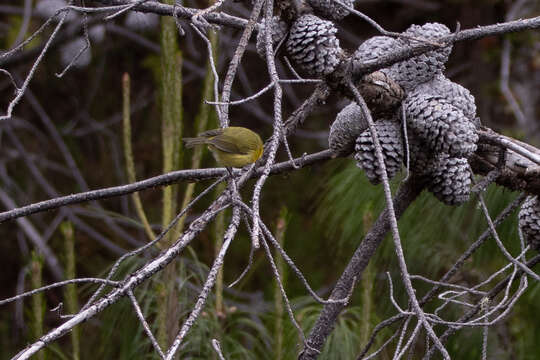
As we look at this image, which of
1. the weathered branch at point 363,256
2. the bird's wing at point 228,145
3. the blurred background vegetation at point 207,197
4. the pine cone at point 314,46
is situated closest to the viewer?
the pine cone at point 314,46

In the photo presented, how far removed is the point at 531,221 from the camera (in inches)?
38.1

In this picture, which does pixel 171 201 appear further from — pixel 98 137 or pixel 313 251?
pixel 98 137

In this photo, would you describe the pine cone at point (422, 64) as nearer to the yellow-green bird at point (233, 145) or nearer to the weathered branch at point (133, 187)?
the weathered branch at point (133, 187)

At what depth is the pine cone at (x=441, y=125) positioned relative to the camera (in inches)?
32.6

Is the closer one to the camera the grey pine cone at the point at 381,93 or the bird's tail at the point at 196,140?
the grey pine cone at the point at 381,93

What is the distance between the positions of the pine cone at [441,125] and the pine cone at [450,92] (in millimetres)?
17

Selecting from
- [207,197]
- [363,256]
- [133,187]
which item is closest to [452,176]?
[363,256]

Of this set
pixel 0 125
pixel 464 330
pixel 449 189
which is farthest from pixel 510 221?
pixel 0 125

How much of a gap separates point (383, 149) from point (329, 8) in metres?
0.18

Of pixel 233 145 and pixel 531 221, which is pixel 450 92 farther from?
pixel 233 145

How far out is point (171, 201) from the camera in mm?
1250

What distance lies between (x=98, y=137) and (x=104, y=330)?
1.82 meters

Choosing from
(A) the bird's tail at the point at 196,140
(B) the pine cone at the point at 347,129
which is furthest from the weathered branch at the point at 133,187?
(A) the bird's tail at the point at 196,140

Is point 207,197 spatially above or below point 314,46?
below
